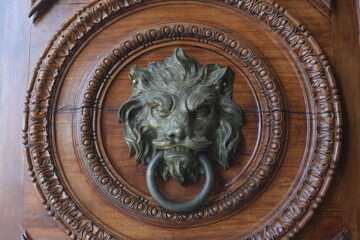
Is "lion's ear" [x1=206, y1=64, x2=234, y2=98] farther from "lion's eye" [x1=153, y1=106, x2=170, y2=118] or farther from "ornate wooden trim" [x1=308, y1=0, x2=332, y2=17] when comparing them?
"ornate wooden trim" [x1=308, y1=0, x2=332, y2=17]

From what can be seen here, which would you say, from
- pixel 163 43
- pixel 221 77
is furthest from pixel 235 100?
pixel 163 43

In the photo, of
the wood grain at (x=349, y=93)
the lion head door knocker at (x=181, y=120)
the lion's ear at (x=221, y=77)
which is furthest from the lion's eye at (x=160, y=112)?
the wood grain at (x=349, y=93)

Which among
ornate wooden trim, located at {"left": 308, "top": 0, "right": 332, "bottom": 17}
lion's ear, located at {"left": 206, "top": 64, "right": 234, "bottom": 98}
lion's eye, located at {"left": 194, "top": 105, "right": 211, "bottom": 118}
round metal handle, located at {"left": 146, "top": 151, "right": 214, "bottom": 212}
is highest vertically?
ornate wooden trim, located at {"left": 308, "top": 0, "right": 332, "bottom": 17}

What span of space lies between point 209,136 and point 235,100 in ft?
0.30

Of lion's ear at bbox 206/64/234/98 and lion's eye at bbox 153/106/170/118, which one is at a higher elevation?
lion's ear at bbox 206/64/234/98

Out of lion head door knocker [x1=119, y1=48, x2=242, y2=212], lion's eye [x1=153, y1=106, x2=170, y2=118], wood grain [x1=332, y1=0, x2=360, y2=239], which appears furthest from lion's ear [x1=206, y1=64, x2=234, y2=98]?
wood grain [x1=332, y1=0, x2=360, y2=239]

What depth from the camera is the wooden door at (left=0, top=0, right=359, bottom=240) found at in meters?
0.72

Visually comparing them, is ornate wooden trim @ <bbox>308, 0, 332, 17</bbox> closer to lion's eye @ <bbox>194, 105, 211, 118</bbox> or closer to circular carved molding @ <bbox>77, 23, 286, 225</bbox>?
circular carved molding @ <bbox>77, 23, 286, 225</bbox>

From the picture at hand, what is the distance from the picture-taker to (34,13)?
0.77m

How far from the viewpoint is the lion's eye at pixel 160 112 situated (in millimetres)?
684

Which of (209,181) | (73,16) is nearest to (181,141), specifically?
(209,181)

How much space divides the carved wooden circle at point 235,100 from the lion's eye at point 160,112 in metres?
0.09

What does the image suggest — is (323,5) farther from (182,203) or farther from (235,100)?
(182,203)

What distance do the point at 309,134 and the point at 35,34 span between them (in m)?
0.57
